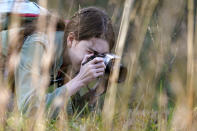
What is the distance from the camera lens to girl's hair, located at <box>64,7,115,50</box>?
7.11 feet

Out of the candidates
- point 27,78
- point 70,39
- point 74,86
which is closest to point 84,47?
point 70,39

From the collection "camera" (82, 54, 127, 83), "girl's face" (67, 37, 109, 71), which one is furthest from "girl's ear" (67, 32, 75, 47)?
"camera" (82, 54, 127, 83)

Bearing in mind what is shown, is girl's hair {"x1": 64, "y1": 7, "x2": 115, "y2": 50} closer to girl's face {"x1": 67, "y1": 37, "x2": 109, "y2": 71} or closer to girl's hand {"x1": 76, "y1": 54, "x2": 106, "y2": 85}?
girl's face {"x1": 67, "y1": 37, "x2": 109, "y2": 71}

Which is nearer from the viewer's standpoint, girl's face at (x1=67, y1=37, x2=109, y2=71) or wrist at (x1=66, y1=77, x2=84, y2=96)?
wrist at (x1=66, y1=77, x2=84, y2=96)

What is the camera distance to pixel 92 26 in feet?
7.17

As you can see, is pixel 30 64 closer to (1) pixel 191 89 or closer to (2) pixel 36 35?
(2) pixel 36 35

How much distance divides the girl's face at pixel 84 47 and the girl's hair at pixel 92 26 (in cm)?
2

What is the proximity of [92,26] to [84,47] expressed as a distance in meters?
0.11

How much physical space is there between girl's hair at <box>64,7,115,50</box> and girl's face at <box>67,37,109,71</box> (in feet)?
0.08

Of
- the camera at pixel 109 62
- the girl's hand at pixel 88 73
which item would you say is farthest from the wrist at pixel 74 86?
the camera at pixel 109 62

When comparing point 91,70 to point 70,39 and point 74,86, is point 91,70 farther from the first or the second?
point 70,39

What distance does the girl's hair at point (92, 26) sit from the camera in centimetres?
217

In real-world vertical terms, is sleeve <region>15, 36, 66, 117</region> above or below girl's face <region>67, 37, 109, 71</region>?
below

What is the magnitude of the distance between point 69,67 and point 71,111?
0.24m
